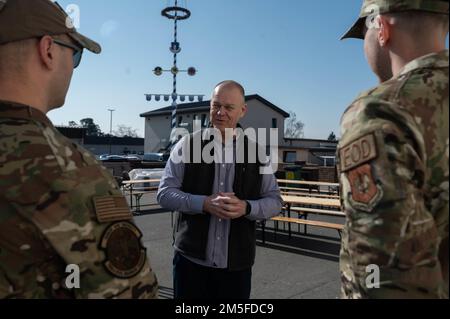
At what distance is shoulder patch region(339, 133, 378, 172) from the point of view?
1.13 m

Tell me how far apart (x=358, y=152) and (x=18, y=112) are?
1087mm

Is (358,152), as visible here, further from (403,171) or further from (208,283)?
(208,283)

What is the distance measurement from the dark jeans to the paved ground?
Answer: 6.56 ft

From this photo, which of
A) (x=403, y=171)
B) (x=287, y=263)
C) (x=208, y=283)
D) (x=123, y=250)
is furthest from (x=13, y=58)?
(x=287, y=263)

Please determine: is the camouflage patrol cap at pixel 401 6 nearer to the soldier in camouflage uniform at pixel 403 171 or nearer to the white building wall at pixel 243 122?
the soldier in camouflage uniform at pixel 403 171

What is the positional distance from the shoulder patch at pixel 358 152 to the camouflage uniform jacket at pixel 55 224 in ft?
2.42

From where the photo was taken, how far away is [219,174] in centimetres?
277

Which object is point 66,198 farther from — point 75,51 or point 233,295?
point 233,295

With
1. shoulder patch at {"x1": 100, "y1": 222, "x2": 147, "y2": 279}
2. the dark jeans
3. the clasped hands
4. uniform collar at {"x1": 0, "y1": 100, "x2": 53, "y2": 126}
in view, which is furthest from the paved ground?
uniform collar at {"x1": 0, "y1": 100, "x2": 53, "y2": 126}

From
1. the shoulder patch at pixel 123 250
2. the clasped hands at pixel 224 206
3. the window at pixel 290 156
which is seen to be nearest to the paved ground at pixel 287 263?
the clasped hands at pixel 224 206

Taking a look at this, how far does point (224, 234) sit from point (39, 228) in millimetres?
1666

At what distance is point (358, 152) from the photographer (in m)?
1.18

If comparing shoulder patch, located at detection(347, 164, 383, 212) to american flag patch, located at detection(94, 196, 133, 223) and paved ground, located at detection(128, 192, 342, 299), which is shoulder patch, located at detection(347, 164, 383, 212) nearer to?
american flag patch, located at detection(94, 196, 133, 223)

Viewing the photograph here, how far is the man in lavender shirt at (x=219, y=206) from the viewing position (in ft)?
8.58
